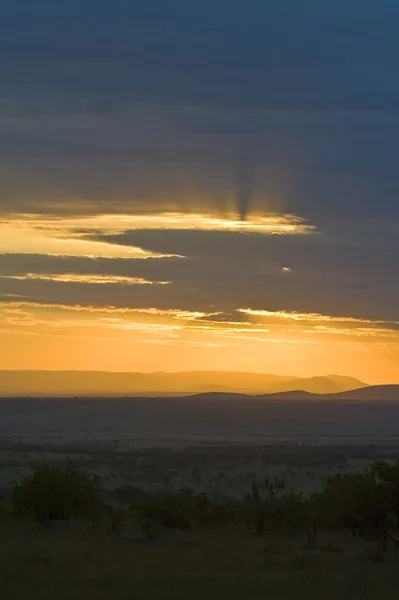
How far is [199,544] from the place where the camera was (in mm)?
26219

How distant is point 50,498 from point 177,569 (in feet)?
40.6

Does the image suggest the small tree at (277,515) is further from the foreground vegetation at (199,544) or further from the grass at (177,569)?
the grass at (177,569)

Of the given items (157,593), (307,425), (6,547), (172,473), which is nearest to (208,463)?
(172,473)

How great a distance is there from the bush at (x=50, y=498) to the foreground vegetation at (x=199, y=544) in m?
0.03

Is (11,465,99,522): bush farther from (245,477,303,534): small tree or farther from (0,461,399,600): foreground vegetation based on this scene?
(245,477,303,534): small tree

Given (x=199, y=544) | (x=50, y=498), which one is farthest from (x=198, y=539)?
(x=50, y=498)

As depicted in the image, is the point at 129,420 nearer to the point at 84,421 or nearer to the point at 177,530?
the point at 84,421

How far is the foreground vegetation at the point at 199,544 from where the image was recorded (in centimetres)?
1844

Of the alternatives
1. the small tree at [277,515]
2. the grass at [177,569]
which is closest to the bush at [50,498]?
the grass at [177,569]

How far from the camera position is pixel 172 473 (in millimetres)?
64375

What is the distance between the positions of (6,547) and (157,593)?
22.6ft

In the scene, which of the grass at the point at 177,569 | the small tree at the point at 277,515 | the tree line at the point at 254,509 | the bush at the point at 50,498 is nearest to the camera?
the grass at the point at 177,569

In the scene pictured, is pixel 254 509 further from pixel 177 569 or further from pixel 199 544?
pixel 177 569

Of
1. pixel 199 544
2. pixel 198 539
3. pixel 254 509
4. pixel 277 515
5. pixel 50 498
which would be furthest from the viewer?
pixel 254 509
